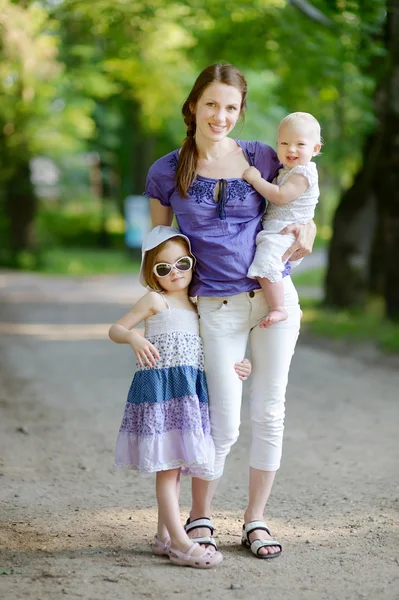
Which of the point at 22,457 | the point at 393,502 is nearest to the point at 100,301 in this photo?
the point at 22,457

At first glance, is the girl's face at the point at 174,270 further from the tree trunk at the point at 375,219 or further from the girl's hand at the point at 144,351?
the tree trunk at the point at 375,219

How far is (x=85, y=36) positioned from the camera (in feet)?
90.0

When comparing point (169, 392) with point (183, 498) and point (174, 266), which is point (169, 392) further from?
point (183, 498)

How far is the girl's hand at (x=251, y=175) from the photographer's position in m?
4.17

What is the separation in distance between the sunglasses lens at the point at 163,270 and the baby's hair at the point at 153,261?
0.12 feet

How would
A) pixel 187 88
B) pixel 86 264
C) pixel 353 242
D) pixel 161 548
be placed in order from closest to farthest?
1. pixel 161 548
2. pixel 353 242
3. pixel 187 88
4. pixel 86 264

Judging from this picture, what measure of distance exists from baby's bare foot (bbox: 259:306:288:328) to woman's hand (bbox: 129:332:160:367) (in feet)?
1.60

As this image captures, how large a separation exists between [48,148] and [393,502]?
21731 mm

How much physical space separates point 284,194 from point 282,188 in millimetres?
27

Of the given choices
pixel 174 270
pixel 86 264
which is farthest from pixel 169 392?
pixel 86 264

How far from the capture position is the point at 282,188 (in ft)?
13.6

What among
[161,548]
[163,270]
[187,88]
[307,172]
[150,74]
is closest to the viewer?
[307,172]

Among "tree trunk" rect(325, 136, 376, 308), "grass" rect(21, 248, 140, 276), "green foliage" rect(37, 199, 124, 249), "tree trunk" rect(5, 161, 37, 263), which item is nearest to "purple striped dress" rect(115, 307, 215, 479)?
"tree trunk" rect(325, 136, 376, 308)

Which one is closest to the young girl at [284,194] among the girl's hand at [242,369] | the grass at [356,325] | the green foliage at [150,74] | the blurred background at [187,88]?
the girl's hand at [242,369]
